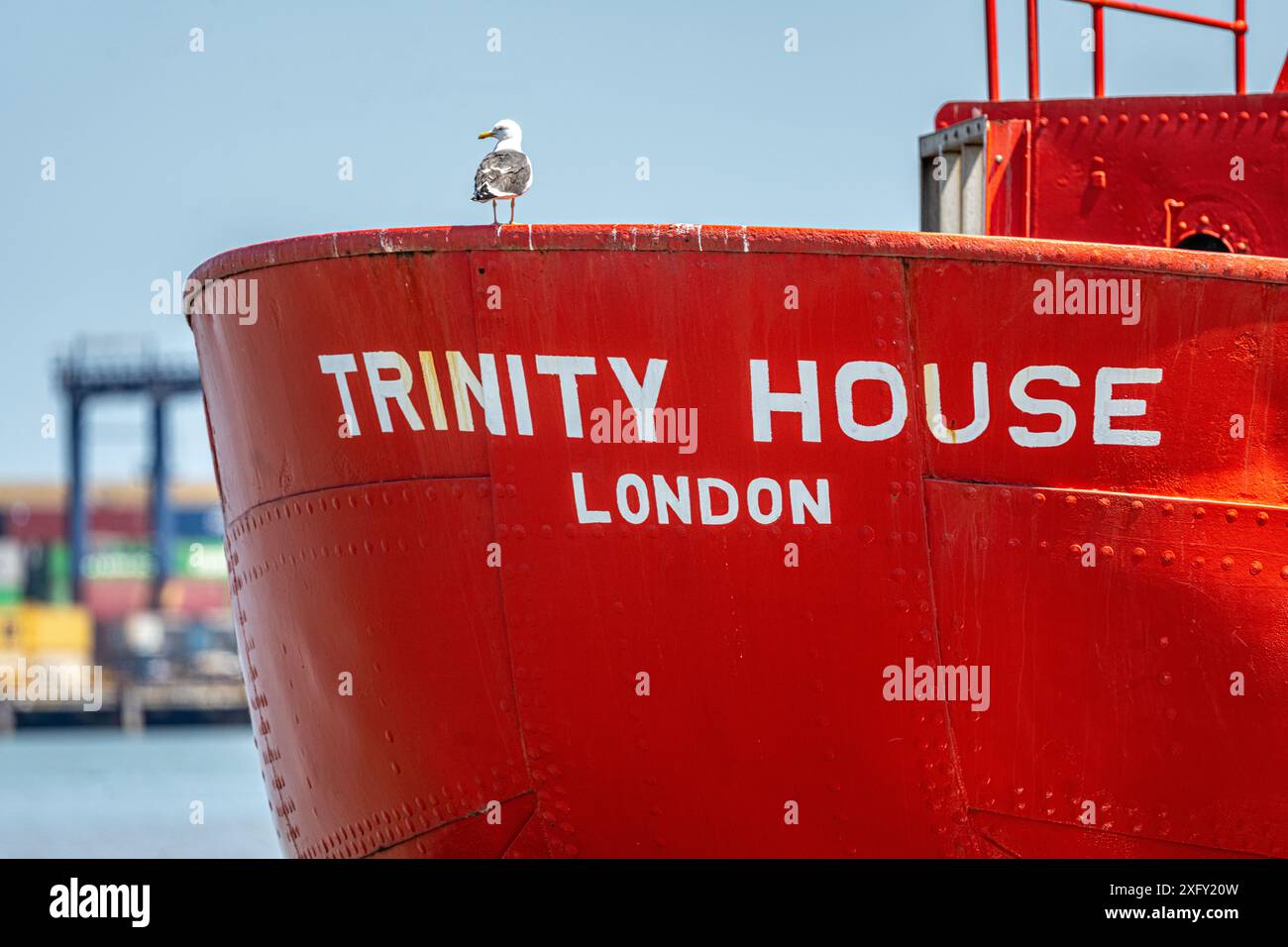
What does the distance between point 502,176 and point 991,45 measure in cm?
280

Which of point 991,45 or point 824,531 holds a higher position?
point 991,45

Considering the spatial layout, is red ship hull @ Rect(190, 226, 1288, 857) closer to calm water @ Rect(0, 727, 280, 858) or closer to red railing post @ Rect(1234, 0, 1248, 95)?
red railing post @ Rect(1234, 0, 1248, 95)

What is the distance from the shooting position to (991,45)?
869 centimetres

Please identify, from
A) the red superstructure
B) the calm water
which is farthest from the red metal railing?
the calm water

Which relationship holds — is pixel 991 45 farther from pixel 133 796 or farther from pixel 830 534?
pixel 133 796

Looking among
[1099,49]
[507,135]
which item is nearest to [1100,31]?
[1099,49]

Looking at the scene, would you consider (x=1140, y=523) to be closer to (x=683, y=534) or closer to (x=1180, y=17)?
(x=683, y=534)

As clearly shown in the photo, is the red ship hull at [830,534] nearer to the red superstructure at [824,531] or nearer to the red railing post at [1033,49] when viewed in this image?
the red superstructure at [824,531]

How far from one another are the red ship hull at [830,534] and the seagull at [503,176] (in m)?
0.20

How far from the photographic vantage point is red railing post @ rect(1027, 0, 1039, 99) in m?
Answer: 8.46

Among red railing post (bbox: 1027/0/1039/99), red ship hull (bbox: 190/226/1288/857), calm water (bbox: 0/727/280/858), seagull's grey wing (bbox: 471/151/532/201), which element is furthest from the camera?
calm water (bbox: 0/727/280/858)

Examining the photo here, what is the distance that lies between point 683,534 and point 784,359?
2.25 feet

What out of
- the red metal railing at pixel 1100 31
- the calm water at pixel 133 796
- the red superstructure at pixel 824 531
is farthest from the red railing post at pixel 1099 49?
the calm water at pixel 133 796

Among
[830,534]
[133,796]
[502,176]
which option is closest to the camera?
[830,534]
